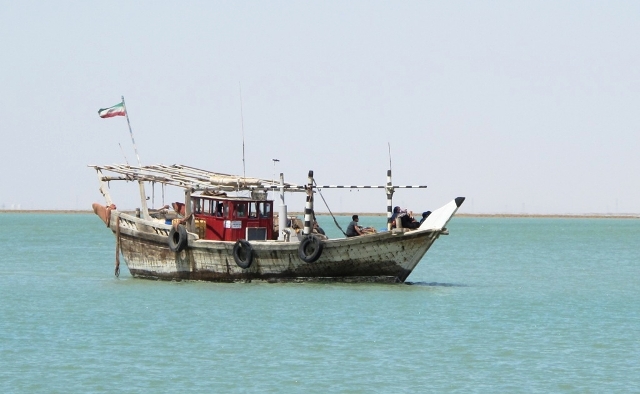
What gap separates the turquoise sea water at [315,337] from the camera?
21.2 meters

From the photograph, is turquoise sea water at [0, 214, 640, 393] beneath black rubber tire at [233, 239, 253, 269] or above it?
beneath

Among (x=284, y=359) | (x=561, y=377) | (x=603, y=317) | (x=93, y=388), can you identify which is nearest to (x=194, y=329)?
(x=284, y=359)

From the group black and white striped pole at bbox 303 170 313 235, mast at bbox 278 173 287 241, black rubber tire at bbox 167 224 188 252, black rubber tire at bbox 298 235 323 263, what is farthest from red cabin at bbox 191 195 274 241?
black rubber tire at bbox 298 235 323 263

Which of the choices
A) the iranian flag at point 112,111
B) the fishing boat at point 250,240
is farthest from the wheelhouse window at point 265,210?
the iranian flag at point 112,111

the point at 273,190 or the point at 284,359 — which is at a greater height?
the point at 273,190

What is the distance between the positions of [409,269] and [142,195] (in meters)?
9.46

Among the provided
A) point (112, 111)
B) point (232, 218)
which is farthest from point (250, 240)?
point (112, 111)

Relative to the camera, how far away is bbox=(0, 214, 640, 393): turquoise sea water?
21.2m

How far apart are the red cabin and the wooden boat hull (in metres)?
0.80

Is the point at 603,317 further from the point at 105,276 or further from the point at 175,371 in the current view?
the point at 105,276

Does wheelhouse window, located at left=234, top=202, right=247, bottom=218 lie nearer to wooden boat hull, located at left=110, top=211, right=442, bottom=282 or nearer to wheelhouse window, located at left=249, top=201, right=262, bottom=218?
wheelhouse window, located at left=249, top=201, right=262, bottom=218

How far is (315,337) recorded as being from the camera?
26.1 meters

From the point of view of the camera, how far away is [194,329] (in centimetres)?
2705

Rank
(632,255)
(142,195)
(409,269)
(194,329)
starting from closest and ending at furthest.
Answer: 1. (194,329)
2. (409,269)
3. (142,195)
4. (632,255)
